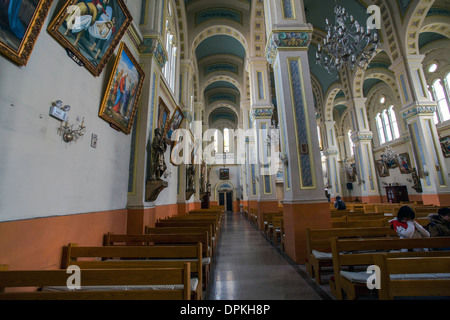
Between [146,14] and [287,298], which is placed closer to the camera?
[287,298]

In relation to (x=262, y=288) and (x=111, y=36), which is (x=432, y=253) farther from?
(x=111, y=36)

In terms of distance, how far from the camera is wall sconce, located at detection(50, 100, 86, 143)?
256 centimetres

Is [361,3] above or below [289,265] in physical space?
above

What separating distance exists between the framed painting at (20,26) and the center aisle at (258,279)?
3348 mm

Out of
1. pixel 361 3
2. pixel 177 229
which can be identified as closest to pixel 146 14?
pixel 177 229

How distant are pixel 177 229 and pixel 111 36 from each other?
3.53 metres

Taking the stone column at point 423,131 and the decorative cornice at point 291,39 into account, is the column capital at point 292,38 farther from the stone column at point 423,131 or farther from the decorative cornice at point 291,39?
the stone column at point 423,131

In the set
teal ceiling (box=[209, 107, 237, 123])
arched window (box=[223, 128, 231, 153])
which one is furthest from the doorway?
teal ceiling (box=[209, 107, 237, 123])

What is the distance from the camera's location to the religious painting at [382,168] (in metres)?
16.8

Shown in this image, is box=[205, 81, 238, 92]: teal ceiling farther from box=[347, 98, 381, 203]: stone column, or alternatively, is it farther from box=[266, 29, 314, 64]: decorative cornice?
box=[266, 29, 314, 64]: decorative cornice

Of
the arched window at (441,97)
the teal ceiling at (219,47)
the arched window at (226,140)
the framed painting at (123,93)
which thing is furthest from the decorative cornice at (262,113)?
the arched window at (226,140)

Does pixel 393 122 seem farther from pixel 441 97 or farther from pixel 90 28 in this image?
pixel 90 28

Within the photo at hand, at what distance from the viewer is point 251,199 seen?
11.6 metres
